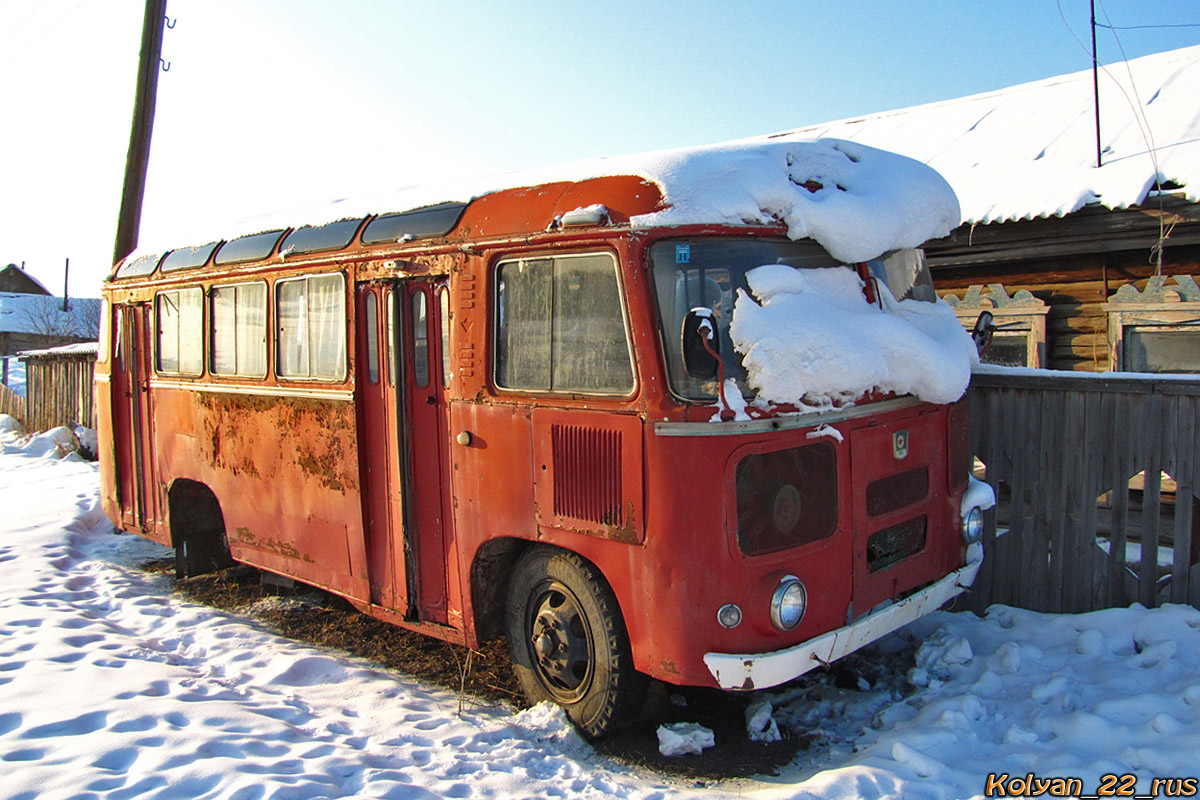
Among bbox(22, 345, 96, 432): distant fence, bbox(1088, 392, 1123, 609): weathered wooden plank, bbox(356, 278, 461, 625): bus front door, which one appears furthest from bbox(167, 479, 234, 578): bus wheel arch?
bbox(22, 345, 96, 432): distant fence

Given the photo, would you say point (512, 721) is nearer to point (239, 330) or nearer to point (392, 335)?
point (392, 335)

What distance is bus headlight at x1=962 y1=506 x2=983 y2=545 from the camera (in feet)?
15.3

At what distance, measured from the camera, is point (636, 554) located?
12.3 ft

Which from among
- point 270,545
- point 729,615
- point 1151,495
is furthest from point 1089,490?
point 270,545

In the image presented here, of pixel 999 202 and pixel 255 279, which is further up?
pixel 999 202

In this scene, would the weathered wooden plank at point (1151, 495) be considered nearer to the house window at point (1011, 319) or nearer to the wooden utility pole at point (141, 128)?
the house window at point (1011, 319)

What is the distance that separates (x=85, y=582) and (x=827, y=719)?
6.08 meters

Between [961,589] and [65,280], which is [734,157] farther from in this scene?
[65,280]

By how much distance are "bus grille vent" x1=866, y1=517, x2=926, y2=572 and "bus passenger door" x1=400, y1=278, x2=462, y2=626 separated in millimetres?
2204

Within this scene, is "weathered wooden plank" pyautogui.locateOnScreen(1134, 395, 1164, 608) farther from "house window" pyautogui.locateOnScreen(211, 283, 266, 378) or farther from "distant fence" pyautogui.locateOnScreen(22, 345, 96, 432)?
"distant fence" pyautogui.locateOnScreen(22, 345, 96, 432)

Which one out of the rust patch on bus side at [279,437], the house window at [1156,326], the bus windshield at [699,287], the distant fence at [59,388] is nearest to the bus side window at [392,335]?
the rust patch on bus side at [279,437]

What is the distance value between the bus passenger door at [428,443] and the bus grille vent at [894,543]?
2.20 metres

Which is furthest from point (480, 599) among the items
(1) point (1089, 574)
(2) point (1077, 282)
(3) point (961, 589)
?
(2) point (1077, 282)

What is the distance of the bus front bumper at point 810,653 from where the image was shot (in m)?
3.55
